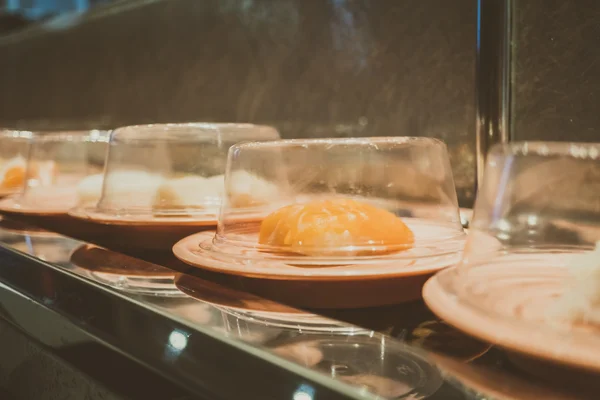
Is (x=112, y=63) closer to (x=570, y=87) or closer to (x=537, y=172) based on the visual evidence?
(x=570, y=87)

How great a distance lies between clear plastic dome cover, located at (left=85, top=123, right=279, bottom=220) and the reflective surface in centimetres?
22

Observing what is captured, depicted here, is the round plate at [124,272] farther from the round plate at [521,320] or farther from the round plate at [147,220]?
the round plate at [521,320]

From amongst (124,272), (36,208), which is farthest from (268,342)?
(36,208)

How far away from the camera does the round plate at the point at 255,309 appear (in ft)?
1.59

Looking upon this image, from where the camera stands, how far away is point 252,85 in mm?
1681

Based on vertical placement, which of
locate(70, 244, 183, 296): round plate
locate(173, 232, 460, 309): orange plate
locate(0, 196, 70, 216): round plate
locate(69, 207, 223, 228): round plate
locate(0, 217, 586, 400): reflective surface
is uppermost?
locate(69, 207, 223, 228): round plate

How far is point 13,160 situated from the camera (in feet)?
4.89

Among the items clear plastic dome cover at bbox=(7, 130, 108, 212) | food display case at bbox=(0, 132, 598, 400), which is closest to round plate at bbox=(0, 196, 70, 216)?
clear plastic dome cover at bbox=(7, 130, 108, 212)

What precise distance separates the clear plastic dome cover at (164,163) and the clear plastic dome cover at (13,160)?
475 mm

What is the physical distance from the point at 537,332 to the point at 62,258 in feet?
1.95

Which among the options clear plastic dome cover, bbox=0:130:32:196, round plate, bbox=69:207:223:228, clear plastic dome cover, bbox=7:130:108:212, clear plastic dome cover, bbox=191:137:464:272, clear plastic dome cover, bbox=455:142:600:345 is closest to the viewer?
clear plastic dome cover, bbox=455:142:600:345

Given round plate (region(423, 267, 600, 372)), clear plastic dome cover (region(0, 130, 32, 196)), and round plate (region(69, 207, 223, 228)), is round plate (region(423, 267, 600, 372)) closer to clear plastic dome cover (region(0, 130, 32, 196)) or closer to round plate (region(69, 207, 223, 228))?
round plate (region(69, 207, 223, 228))

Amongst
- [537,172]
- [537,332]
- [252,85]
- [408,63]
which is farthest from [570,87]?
[252,85]

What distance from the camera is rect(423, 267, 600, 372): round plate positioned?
32cm
